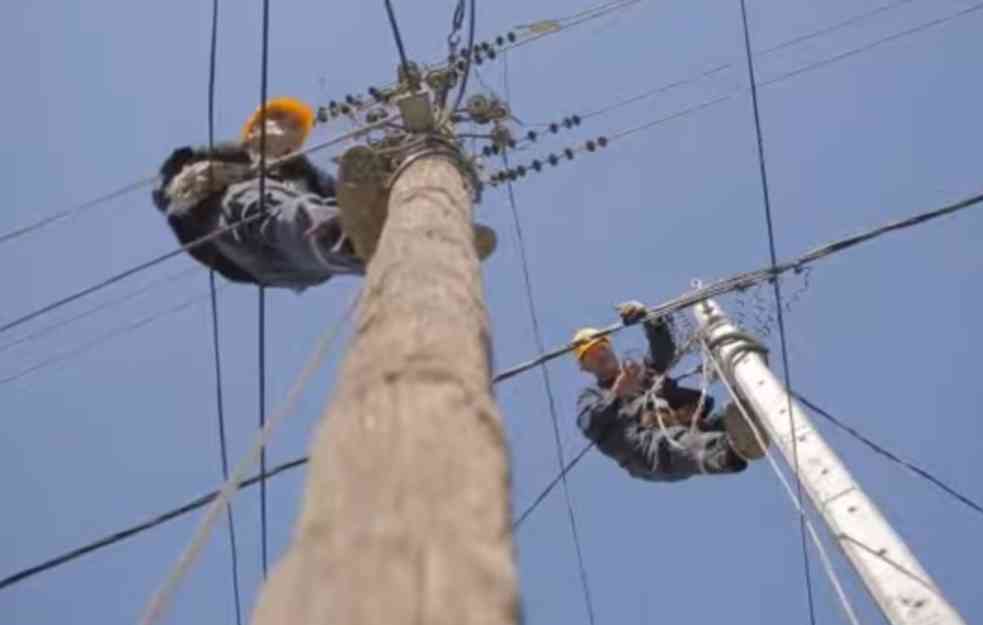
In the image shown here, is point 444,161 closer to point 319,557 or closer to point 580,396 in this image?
point 319,557

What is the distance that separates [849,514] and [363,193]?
2294mm

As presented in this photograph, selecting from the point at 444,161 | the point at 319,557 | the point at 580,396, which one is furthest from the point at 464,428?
the point at 580,396

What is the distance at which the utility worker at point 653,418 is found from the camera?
6.51 m

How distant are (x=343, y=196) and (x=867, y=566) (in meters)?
2.29

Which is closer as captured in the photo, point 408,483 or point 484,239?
point 408,483

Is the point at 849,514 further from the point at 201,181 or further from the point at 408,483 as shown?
the point at 408,483

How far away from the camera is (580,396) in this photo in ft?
24.6

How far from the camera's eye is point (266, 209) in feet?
15.0

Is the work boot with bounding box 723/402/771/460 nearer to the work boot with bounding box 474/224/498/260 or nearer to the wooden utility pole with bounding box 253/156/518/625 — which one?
the work boot with bounding box 474/224/498/260

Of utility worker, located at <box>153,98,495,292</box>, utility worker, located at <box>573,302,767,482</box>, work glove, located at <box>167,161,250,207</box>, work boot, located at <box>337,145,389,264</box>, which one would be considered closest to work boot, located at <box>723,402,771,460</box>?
utility worker, located at <box>573,302,767,482</box>

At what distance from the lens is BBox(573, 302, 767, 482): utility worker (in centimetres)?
651

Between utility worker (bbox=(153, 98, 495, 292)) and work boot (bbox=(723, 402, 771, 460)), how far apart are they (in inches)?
96.8

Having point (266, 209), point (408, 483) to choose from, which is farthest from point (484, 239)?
point (408, 483)

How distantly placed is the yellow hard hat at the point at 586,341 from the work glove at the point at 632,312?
180mm
